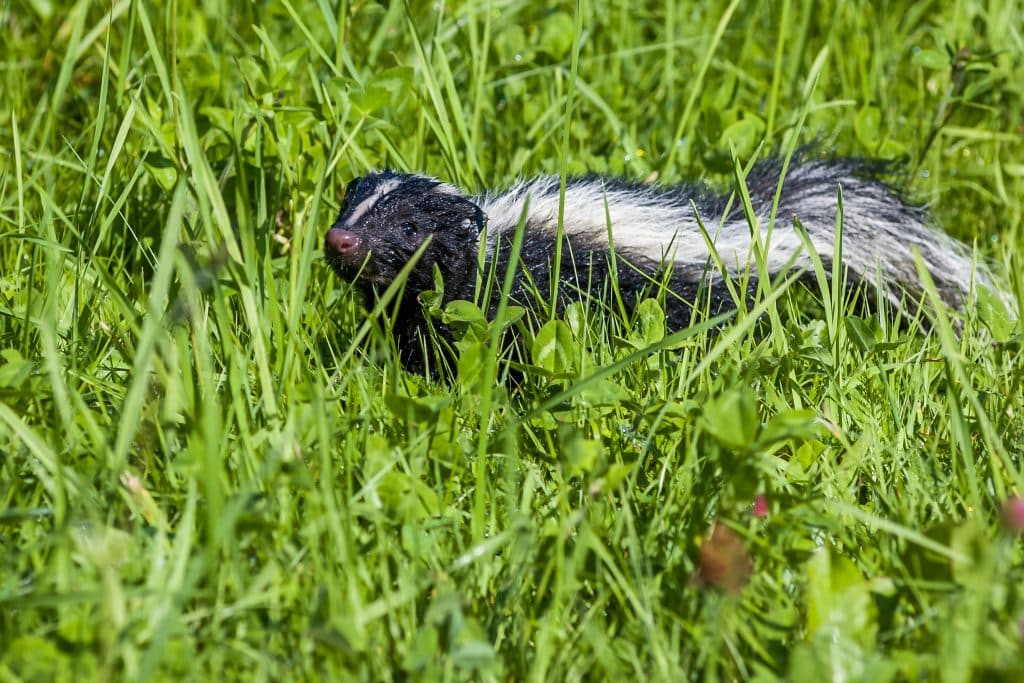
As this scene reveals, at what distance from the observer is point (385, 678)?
2.07m

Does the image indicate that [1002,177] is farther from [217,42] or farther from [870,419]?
[217,42]

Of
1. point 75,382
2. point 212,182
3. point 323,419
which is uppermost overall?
point 212,182

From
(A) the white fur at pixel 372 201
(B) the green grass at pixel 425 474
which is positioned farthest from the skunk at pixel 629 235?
(B) the green grass at pixel 425 474

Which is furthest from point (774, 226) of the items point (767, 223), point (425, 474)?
point (425, 474)

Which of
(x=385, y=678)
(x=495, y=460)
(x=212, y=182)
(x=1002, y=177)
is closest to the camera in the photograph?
(x=385, y=678)

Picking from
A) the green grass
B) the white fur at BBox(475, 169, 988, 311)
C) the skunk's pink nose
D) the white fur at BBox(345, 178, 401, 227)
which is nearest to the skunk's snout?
the skunk's pink nose

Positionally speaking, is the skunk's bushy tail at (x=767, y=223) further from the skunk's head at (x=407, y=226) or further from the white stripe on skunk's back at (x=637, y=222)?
the skunk's head at (x=407, y=226)

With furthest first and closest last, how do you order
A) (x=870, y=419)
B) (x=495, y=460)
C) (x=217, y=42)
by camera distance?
(x=217, y=42) < (x=870, y=419) < (x=495, y=460)

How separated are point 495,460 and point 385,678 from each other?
37.2 inches

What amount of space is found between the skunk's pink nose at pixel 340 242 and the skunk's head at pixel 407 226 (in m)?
0.06

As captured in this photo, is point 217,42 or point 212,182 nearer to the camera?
point 212,182

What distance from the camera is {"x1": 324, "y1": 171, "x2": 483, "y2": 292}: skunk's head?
4102 mm

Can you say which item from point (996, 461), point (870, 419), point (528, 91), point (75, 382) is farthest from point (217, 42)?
point (996, 461)

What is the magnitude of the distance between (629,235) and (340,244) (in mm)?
1143
